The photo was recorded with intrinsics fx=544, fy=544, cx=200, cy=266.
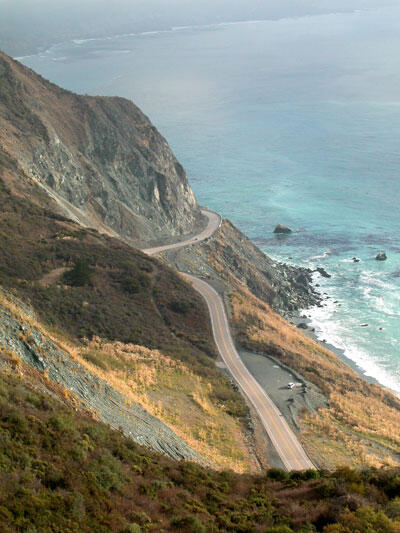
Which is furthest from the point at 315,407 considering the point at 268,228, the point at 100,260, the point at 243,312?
the point at 268,228

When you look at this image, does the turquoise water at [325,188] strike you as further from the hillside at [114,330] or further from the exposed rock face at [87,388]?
the exposed rock face at [87,388]

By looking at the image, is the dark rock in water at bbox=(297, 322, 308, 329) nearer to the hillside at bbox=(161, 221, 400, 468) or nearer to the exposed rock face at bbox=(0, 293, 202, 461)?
the hillside at bbox=(161, 221, 400, 468)

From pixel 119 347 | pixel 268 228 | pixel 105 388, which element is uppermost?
pixel 105 388

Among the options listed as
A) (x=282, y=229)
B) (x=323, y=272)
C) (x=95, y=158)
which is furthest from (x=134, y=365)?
(x=282, y=229)

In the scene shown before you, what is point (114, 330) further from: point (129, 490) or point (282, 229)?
point (282, 229)

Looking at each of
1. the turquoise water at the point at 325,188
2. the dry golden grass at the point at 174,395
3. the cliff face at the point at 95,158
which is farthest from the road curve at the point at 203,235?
the dry golden grass at the point at 174,395

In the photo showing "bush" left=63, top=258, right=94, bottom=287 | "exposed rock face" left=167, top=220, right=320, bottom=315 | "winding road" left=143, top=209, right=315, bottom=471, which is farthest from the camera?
"exposed rock face" left=167, top=220, right=320, bottom=315

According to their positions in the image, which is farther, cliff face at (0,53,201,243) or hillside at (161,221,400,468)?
cliff face at (0,53,201,243)

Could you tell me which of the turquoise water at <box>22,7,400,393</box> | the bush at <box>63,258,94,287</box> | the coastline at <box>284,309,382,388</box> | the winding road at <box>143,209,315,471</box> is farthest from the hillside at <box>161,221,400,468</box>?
the bush at <box>63,258,94,287</box>

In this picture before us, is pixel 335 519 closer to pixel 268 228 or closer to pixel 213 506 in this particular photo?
pixel 213 506
